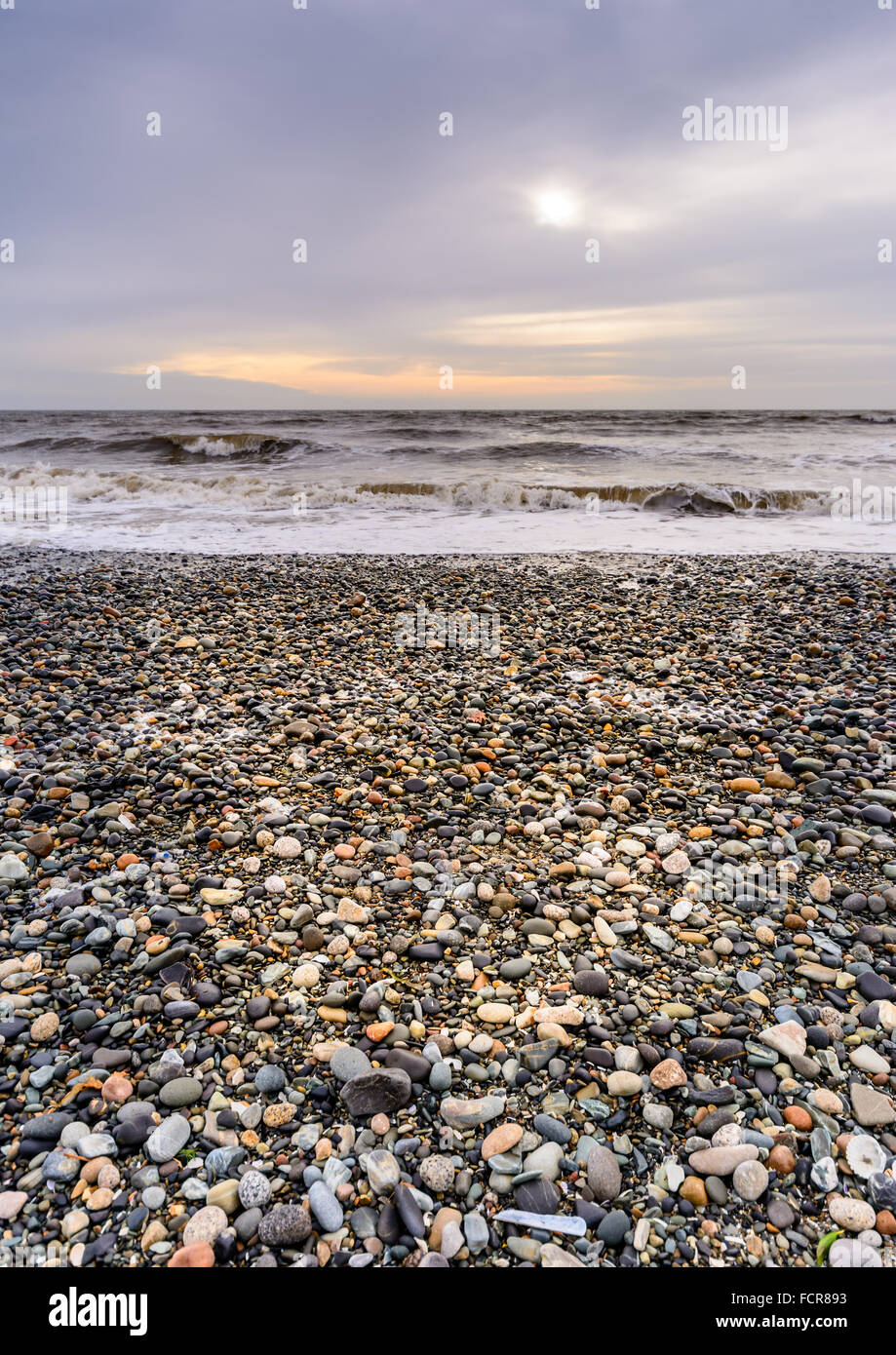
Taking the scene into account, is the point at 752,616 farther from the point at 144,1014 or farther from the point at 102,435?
the point at 102,435

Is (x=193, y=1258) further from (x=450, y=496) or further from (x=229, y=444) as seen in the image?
(x=229, y=444)

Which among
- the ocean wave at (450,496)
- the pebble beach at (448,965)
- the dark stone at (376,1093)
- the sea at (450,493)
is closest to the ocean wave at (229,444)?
the sea at (450,493)

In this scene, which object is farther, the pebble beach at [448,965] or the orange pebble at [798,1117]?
the orange pebble at [798,1117]

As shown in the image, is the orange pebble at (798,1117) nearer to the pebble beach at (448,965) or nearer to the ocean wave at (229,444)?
the pebble beach at (448,965)

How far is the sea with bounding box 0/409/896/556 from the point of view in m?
13.2

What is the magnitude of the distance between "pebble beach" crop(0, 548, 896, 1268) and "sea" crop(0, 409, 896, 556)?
718 cm

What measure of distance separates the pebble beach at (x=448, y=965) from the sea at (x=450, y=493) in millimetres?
7180

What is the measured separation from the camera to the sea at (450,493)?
13180 mm

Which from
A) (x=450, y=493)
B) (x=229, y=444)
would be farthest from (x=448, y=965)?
(x=229, y=444)

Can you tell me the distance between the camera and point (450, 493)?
1923 centimetres

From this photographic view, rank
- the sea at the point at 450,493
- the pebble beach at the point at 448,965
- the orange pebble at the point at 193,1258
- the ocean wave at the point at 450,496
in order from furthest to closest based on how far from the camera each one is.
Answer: the ocean wave at the point at 450,496, the sea at the point at 450,493, the pebble beach at the point at 448,965, the orange pebble at the point at 193,1258

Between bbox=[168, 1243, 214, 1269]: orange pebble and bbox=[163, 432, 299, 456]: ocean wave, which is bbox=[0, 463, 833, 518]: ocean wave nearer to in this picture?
bbox=[163, 432, 299, 456]: ocean wave
